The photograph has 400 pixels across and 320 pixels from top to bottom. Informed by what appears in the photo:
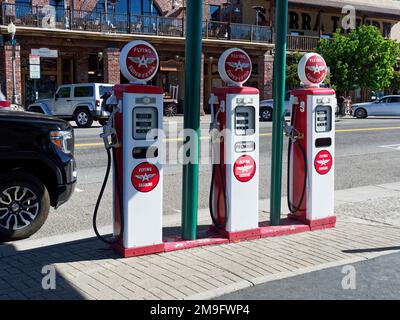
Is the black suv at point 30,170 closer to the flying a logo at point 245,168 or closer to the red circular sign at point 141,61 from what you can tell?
the red circular sign at point 141,61

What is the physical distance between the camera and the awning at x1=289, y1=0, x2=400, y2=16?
35531mm

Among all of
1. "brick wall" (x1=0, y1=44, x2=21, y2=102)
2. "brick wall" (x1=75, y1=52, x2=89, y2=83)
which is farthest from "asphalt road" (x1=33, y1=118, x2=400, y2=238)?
"brick wall" (x1=75, y1=52, x2=89, y2=83)

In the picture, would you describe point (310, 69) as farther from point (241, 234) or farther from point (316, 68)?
point (241, 234)

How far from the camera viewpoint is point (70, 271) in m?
4.68

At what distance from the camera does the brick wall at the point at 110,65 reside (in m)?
27.7

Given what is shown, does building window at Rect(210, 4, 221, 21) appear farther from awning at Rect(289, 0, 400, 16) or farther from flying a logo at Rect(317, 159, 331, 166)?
flying a logo at Rect(317, 159, 331, 166)

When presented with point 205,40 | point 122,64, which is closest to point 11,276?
point 122,64

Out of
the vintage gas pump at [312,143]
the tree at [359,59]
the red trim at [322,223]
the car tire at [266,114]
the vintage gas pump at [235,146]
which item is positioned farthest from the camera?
the tree at [359,59]

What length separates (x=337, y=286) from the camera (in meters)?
4.42

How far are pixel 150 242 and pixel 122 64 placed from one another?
5.76ft

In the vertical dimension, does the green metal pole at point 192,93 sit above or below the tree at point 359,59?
below

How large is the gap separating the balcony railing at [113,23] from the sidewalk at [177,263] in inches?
877

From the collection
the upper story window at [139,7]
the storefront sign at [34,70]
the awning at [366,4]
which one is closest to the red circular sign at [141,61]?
the storefront sign at [34,70]
